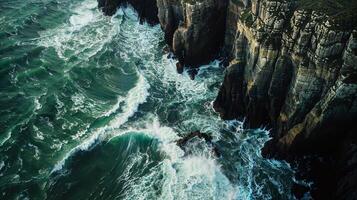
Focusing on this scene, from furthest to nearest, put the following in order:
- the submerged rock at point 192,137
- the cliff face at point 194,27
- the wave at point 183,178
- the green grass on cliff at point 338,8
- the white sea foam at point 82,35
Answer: the white sea foam at point 82,35
the cliff face at point 194,27
the submerged rock at point 192,137
the wave at point 183,178
the green grass on cliff at point 338,8

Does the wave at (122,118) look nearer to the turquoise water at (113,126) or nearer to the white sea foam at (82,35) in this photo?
the turquoise water at (113,126)

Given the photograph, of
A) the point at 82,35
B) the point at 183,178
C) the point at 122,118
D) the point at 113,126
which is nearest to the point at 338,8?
the point at 183,178

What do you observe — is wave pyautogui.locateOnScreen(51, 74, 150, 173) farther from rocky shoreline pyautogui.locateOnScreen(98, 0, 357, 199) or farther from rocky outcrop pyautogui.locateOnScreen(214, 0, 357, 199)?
rocky outcrop pyautogui.locateOnScreen(214, 0, 357, 199)

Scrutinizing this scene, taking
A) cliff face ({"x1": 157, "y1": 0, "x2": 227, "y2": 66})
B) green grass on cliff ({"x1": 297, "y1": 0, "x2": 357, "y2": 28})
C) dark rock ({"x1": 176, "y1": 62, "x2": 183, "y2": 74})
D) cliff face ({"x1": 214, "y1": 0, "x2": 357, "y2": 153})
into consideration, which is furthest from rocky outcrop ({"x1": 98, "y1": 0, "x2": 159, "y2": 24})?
green grass on cliff ({"x1": 297, "y1": 0, "x2": 357, "y2": 28})

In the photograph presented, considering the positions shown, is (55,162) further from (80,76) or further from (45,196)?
(80,76)

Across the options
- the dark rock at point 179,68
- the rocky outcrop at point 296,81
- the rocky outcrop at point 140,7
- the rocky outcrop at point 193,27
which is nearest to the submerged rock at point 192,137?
the rocky outcrop at point 296,81
